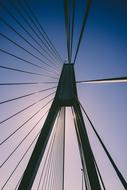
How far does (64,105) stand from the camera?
5703 mm

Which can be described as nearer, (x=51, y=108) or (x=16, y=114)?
(x=16, y=114)

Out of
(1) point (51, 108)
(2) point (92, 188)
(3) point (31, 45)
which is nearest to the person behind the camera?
(2) point (92, 188)

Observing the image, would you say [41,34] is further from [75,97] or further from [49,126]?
[49,126]

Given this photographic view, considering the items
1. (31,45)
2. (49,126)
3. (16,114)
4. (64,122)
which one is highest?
(31,45)

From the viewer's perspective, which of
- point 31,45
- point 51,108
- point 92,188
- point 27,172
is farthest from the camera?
point 51,108

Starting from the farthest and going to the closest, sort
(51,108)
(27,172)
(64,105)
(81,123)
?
(64,105), (51,108), (81,123), (27,172)

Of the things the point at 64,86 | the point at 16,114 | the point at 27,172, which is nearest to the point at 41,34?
the point at 64,86

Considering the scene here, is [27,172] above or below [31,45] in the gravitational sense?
below

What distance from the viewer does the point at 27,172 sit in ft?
11.3

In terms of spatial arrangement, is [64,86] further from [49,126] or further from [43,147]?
[43,147]

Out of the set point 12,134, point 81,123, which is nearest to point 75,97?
point 81,123

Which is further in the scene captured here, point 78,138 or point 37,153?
point 78,138

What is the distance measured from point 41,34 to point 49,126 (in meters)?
2.45

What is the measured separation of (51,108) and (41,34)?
192 cm
